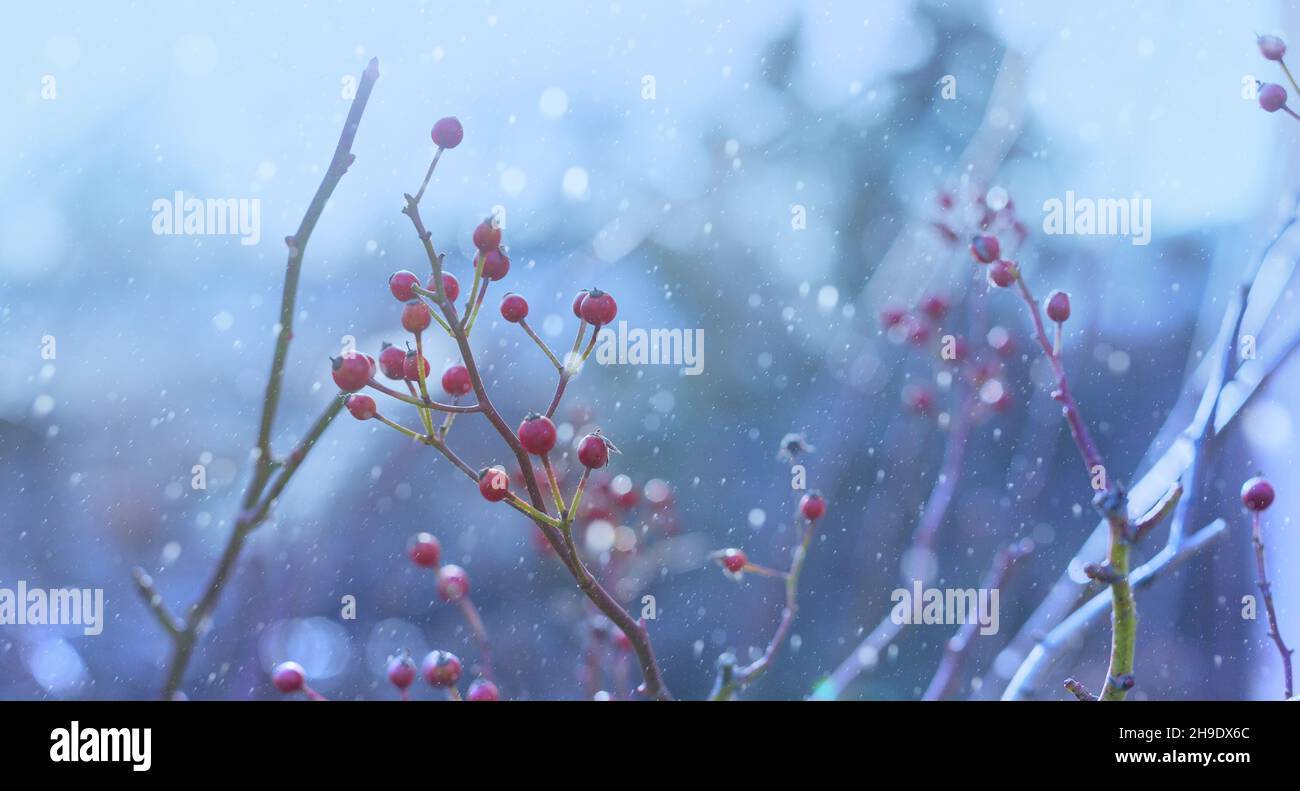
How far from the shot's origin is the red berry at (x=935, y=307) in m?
1.05

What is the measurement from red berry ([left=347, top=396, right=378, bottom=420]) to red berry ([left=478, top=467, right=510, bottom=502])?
0.27ft

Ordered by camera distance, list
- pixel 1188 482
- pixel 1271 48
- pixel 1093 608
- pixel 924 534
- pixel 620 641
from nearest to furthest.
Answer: pixel 1188 482
pixel 1093 608
pixel 1271 48
pixel 620 641
pixel 924 534

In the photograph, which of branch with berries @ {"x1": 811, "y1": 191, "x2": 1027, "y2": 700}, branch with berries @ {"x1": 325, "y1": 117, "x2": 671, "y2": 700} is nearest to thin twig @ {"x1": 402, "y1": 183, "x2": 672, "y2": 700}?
branch with berries @ {"x1": 325, "y1": 117, "x2": 671, "y2": 700}

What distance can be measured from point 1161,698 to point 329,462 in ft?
3.35

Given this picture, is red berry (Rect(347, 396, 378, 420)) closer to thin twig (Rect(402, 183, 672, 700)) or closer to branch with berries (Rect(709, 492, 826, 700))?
thin twig (Rect(402, 183, 672, 700))

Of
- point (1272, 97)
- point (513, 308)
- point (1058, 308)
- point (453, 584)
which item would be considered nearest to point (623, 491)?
point (453, 584)

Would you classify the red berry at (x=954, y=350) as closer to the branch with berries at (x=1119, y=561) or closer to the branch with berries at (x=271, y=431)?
the branch with berries at (x=1119, y=561)

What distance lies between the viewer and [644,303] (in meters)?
1.07

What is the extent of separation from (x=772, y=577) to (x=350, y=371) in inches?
25.8

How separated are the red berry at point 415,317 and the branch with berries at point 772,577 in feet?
0.93

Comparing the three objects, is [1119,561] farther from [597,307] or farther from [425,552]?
[425,552]

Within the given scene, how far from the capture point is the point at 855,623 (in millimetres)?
1048

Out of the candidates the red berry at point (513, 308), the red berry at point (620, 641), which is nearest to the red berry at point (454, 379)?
the red berry at point (513, 308)

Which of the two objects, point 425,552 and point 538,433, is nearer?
point 538,433
